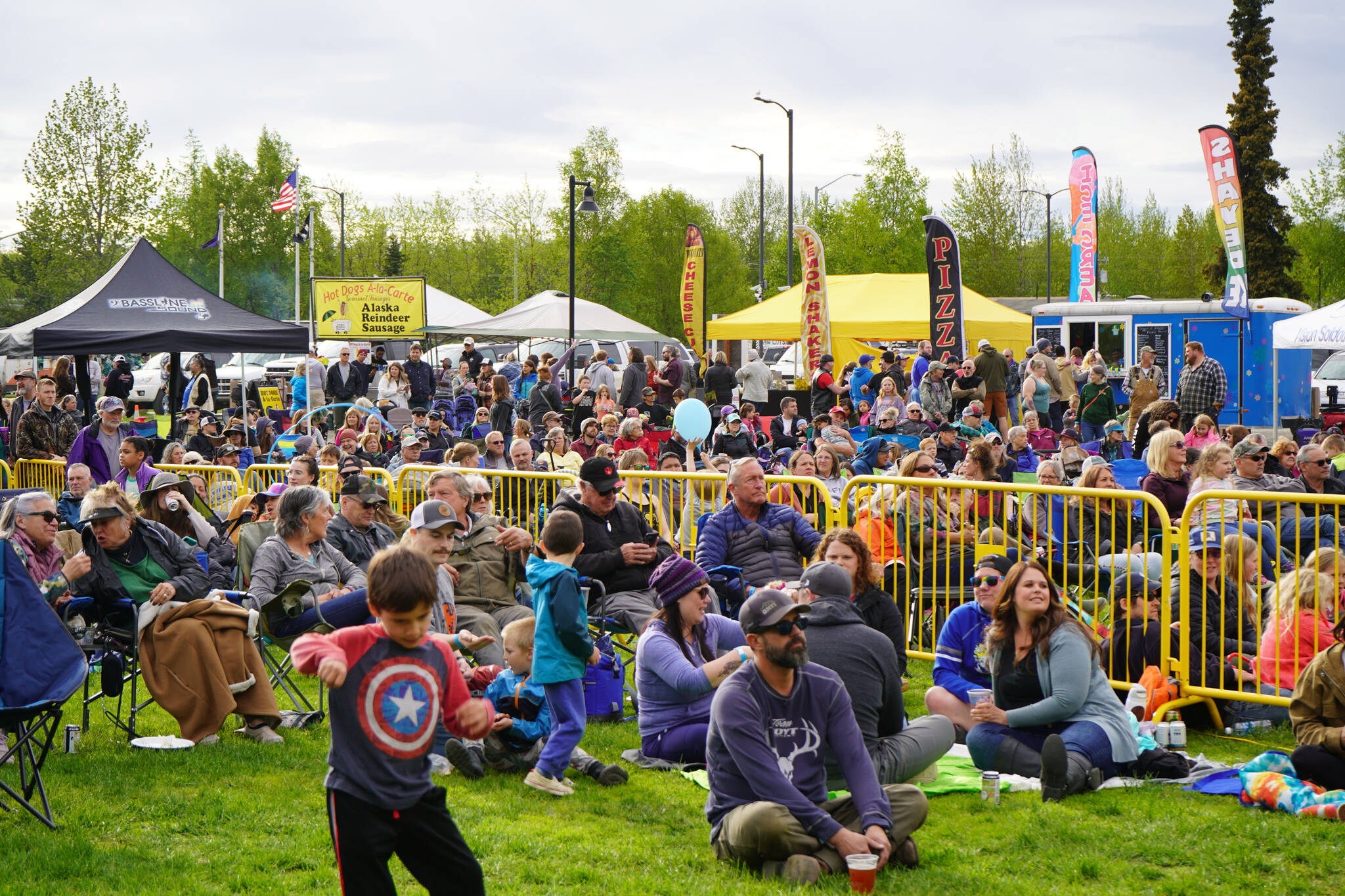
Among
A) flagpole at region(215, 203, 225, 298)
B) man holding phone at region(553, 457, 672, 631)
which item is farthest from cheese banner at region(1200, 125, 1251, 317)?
flagpole at region(215, 203, 225, 298)

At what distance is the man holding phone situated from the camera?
7785 mm

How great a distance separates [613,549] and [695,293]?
2159cm

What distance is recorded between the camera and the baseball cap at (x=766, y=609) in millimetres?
4488

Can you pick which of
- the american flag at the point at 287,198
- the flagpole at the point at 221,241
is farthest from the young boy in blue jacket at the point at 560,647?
the american flag at the point at 287,198

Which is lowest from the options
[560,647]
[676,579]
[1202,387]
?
[560,647]

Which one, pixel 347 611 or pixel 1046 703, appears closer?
pixel 347 611

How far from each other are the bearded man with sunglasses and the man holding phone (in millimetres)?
1946

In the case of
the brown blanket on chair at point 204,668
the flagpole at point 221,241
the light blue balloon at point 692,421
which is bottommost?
the brown blanket on chair at point 204,668

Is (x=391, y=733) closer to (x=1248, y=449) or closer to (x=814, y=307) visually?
(x=1248, y=449)

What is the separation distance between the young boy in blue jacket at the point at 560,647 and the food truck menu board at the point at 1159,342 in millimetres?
21750

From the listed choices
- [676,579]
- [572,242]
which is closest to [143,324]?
[572,242]

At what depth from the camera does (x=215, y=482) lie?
11.6 m

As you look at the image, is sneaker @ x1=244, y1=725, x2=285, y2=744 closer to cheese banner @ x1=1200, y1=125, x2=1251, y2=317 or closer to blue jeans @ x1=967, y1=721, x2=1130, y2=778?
blue jeans @ x1=967, y1=721, x2=1130, y2=778

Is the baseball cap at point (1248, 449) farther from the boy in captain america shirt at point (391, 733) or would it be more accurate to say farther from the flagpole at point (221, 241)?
the flagpole at point (221, 241)
